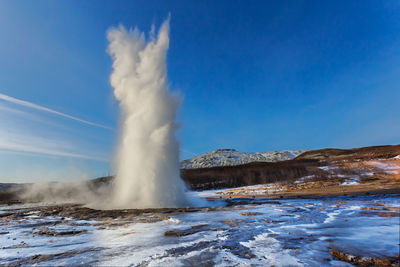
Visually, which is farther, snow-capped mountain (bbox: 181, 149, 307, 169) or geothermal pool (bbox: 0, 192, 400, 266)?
snow-capped mountain (bbox: 181, 149, 307, 169)

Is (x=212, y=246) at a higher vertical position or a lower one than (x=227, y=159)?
lower

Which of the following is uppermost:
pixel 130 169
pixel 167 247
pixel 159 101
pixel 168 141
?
pixel 159 101

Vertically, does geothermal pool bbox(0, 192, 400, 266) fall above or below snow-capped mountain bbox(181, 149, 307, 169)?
below

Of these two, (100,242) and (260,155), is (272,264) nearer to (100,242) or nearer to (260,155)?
(100,242)

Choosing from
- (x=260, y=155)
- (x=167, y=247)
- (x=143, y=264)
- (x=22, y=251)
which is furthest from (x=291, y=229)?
(x=260, y=155)

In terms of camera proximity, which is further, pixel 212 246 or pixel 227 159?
pixel 227 159

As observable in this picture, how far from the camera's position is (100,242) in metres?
6.64

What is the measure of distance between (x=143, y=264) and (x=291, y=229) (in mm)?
5059

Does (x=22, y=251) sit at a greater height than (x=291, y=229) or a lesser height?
greater

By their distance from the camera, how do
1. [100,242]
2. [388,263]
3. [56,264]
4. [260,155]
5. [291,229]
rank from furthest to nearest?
[260,155] < [291,229] < [100,242] < [56,264] < [388,263]

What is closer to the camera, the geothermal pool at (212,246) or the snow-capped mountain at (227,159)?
the geothermal pool at (212,246)


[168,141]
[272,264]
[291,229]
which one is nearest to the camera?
[272,264]

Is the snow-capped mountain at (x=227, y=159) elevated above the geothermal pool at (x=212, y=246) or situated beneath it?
elevated above

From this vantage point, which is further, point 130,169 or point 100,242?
point 130,169
